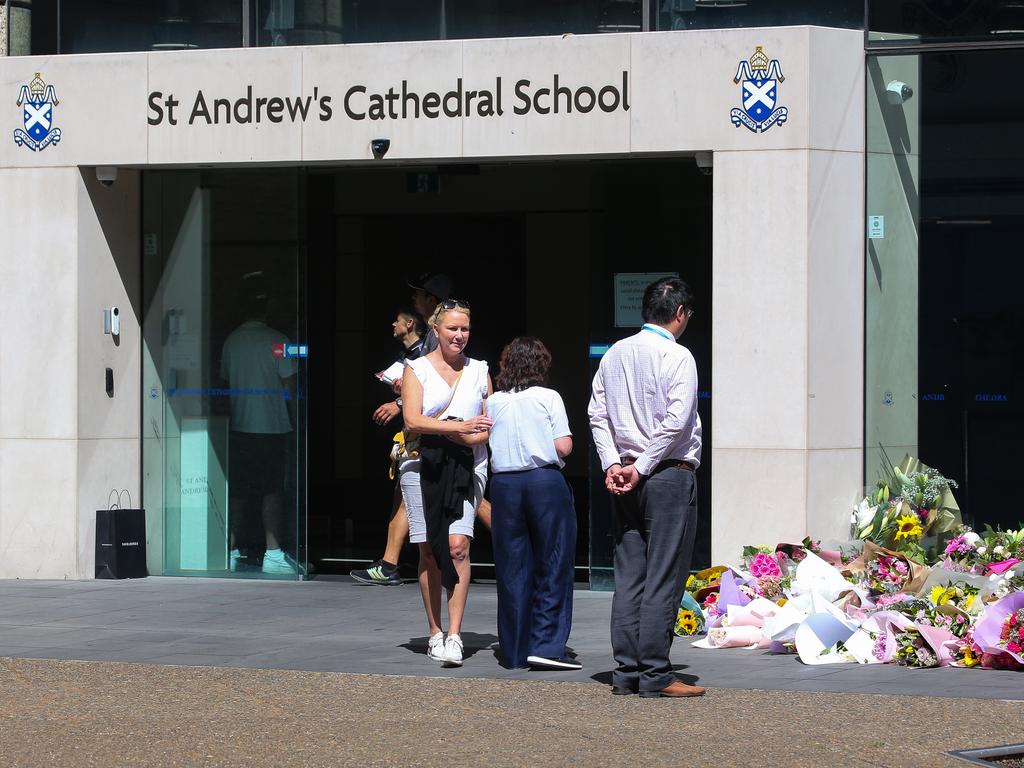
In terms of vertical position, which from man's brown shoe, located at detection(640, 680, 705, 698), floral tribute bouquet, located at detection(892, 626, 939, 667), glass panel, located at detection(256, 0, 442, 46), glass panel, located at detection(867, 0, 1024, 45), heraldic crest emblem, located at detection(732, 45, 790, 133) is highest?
glass panel, located at detection(256, 0, 442, 46)

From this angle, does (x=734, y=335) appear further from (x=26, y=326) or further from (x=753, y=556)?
(x=26, y=326)

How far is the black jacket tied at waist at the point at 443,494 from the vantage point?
8812mm

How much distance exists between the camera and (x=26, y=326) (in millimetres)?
12898

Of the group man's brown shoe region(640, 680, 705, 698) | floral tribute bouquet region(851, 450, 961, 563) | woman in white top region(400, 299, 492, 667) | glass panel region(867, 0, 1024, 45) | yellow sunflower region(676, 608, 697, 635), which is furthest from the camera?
glass panel region(867, 0, 1024, 45)

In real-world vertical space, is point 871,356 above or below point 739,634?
above

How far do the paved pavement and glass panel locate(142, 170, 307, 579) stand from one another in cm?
39

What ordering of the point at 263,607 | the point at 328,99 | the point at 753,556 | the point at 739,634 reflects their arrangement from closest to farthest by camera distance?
the point at 739,634 < the point at 753,556 < the point at 263,607 < the point at 328,99

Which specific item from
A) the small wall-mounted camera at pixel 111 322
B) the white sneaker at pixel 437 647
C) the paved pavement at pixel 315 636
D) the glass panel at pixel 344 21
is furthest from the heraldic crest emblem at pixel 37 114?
the white sneaker at pixel 437 647

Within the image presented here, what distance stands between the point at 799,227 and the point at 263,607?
4.36 meters

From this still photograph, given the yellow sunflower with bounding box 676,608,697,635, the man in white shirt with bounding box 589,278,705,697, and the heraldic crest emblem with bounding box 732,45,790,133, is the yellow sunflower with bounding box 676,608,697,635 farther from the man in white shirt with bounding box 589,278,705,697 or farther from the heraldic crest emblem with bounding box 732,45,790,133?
the heraldic crest emblem with bounding box 732,45,790,133

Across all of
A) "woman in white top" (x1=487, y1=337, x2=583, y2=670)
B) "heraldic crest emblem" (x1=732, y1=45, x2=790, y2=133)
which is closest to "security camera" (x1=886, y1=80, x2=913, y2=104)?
"heraldic crest emblem" (x1=732, y1=45, x2=790, y2=133)

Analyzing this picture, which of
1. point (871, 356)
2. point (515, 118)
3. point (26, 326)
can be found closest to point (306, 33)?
point (515, 118)

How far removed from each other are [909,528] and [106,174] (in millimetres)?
6385

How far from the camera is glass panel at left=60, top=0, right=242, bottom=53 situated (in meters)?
12.8
